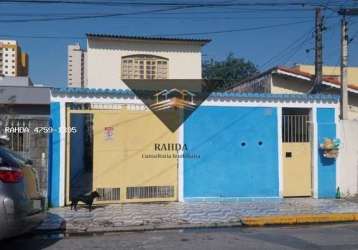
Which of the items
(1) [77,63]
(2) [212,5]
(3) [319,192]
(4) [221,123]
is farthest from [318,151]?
(1) [77,63]

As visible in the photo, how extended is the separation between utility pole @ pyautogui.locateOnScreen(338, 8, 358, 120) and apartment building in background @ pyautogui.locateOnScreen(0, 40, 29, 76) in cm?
1829

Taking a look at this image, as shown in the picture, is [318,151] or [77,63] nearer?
[318,151]

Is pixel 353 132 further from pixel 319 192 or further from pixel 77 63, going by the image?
pixel 77 63

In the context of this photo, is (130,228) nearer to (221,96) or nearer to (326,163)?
(221,96)

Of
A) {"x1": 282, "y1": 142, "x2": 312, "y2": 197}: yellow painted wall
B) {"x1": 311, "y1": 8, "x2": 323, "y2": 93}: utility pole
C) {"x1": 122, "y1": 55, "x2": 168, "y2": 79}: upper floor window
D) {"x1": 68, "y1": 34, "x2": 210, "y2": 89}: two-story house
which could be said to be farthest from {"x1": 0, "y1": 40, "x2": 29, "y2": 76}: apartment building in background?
{"x1": 282, "y1": 142, "x2": 312, "y2": 197}: yellow painted wall

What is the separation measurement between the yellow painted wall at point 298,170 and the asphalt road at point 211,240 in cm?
384

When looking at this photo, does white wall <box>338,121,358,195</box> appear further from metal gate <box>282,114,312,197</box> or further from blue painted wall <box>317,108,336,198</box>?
metal gate <box>282,114,312,197</box>

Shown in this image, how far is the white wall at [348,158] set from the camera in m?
14.8

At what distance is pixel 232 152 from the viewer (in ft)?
46.0

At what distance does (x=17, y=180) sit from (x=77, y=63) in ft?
71.5

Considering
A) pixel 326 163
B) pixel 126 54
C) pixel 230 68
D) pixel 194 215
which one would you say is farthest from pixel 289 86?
pixel 230 68

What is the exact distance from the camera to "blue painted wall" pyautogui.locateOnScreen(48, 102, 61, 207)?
12867 mm

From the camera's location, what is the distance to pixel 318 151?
14.6 meters

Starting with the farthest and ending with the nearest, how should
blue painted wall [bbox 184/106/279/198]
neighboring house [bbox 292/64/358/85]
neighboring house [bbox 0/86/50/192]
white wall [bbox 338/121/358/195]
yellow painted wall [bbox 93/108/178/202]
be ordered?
neighboring house [bbox 292/64/358/85], white wall [bbox 338/121/358/195], blue painted wall [bbox 184/106/279/198], yellow painted wall [bbox 93/108/178/202], neighboring house [bbox 0/86/50/192]
